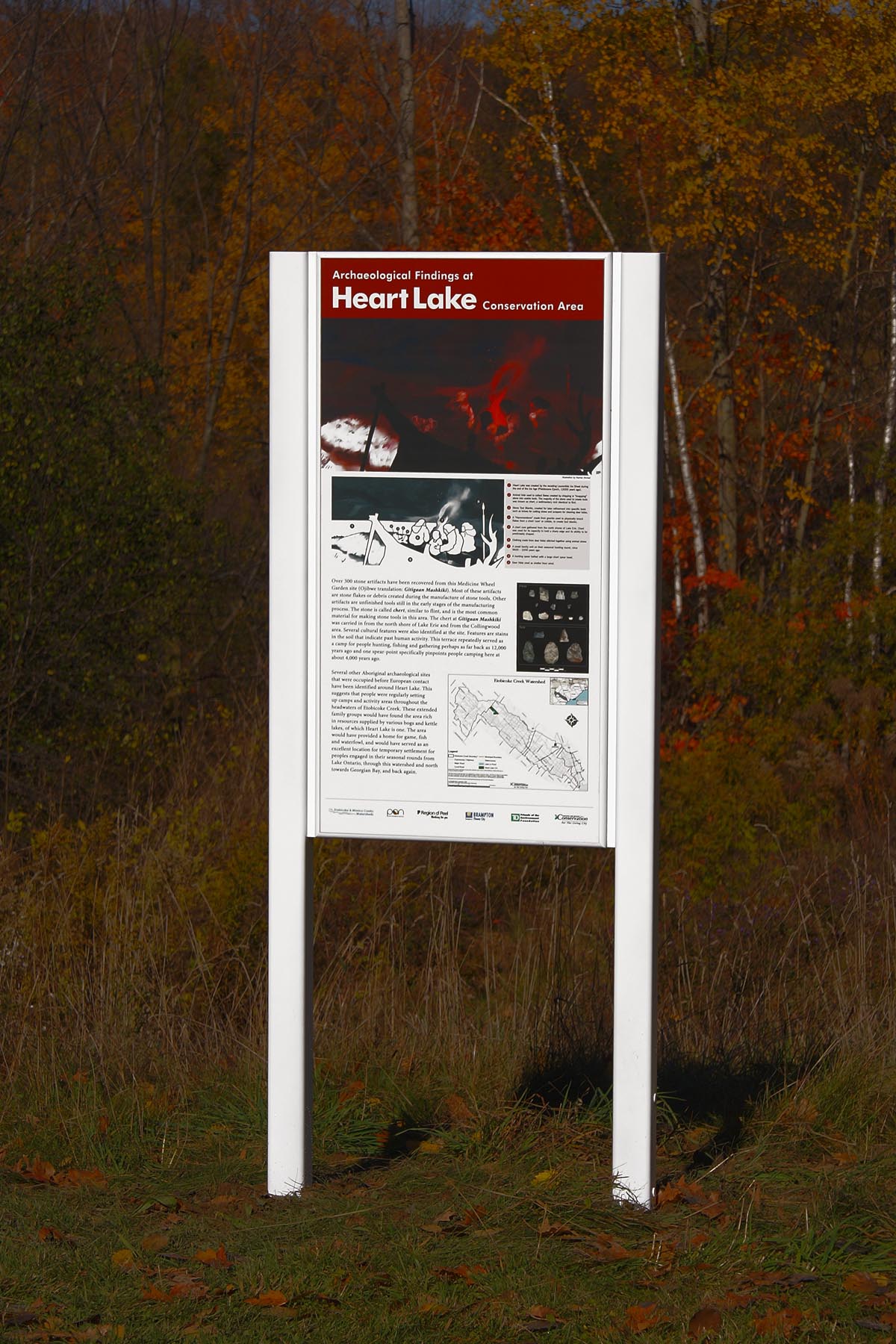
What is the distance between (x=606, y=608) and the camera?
388cm

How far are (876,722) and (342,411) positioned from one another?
10.9 metres

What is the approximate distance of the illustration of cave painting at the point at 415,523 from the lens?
12.9 feet

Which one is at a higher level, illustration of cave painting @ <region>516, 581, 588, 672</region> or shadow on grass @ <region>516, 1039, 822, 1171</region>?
illustration of cave painting @ <region>516, 581, 588, 672</region>

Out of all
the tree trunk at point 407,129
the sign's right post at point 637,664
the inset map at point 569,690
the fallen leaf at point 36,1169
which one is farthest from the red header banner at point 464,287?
the tree trunk at point 407,129

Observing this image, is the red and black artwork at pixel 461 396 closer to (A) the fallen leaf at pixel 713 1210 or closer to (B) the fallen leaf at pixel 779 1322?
(A) the fallen leaf at pixel 713 1210

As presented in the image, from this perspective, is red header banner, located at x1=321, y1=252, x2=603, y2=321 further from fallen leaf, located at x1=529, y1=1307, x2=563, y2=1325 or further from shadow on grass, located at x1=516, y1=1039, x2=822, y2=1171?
fallen leaf, located at x1=529, y1=1307, x2=563, y2=1325

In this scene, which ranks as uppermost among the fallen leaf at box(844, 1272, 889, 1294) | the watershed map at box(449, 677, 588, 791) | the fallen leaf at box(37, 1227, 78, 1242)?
the watershed map at box(449, 677, 588, 791)

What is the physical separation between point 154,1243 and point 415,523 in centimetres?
198

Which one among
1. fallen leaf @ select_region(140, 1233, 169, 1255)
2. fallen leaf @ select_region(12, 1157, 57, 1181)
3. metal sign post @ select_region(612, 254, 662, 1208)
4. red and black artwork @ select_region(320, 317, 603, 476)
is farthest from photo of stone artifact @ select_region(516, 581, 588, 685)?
fallen leaf @ select_region(12, 1157, 57, 1181)

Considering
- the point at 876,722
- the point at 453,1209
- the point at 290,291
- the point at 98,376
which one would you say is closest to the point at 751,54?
the point at 876,722

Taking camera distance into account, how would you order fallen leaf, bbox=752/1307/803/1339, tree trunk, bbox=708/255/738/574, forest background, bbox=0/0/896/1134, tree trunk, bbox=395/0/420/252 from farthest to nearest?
1. tree trunk, bbox=395/0/420/252
2. tree trunk, bbox=708/255/738/574
3. forest background, bbox=0/0/896/1134
4. fallen leaf, bbox=752/1307/803/1339

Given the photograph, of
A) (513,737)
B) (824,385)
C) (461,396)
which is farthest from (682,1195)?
(824,385)

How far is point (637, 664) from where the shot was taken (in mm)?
3850

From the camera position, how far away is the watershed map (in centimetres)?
388
